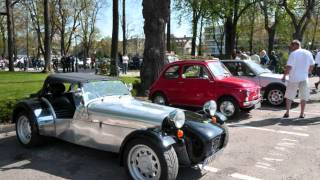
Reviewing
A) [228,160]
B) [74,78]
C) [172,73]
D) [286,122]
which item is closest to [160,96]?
[172,73]

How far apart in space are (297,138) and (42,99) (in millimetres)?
5009

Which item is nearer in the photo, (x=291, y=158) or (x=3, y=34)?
(x=291, y=158)

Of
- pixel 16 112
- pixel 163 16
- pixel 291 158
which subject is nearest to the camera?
pixel 291 158

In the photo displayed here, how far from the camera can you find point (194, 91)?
35.9 ft

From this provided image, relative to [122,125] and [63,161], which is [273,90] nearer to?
[122,125]

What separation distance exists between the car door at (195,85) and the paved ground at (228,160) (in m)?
2.04

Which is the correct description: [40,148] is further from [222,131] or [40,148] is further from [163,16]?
[163,16]

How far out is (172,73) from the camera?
1147cm

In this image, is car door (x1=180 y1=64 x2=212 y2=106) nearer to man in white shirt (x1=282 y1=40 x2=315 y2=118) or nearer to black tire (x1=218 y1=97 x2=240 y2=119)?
black tire (x1=218 y1=97 x2=240 y2=119)

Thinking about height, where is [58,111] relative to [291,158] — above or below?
above

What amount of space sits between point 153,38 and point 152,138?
866 cm

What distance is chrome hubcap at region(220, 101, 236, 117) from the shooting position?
34.4ft

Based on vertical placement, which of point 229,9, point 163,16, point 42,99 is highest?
point 229,9

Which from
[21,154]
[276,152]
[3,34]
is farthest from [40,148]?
[3,34]
